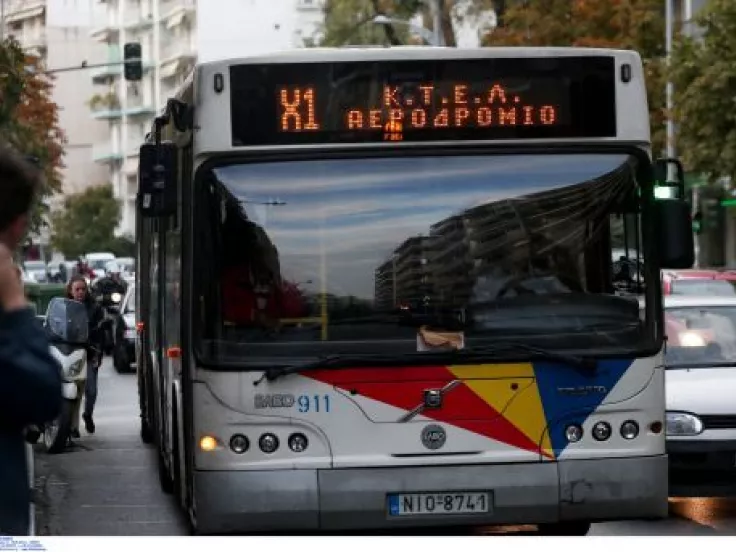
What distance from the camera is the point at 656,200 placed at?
1101 centimetres

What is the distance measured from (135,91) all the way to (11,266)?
424 feet

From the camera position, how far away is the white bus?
1063cm

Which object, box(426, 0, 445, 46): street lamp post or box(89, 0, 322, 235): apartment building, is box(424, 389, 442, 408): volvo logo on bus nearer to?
box(426, 0, 445, 46): street lamp post

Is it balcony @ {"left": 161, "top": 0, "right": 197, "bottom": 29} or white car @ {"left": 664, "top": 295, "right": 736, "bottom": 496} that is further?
balcony @ {"left": 161, "top": 0, "right": 197, "bottom": 29}

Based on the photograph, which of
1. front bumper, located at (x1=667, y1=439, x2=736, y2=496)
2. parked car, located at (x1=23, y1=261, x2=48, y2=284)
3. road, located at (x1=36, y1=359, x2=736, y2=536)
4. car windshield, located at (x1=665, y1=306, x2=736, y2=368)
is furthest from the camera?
parked car, located at (x1=23, y1=261, x2=48, y2=284)

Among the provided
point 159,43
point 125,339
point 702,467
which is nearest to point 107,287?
point 125,339

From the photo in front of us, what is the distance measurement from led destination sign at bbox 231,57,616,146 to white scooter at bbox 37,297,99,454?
9182 millimetres

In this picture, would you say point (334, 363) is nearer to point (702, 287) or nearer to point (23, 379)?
point (23, 379)

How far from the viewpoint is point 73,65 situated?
14412cm

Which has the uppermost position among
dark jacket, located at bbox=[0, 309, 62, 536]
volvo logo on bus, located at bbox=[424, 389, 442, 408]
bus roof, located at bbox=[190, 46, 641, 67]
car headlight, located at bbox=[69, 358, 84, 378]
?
bus roof, located at bbox=[190, 46, 641, 67]

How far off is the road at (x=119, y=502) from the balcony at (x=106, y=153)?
114 m

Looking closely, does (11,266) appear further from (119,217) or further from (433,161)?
(119,217)

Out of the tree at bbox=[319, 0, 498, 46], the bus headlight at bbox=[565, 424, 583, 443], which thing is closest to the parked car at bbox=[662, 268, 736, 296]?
the bus headlight at bbox=[565, 424, 583, 443]

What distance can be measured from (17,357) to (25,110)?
53855 mm
